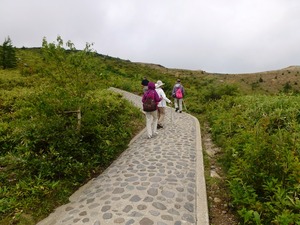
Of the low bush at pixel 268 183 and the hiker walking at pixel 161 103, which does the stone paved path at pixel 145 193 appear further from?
the hiker walking at pixel 161 103

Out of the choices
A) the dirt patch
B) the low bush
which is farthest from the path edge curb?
the low bush

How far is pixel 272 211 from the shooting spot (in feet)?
12.5

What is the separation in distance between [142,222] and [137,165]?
104 inches

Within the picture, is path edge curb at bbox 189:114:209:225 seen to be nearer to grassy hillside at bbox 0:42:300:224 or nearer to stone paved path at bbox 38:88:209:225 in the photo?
stone paved path at bbox 38:88:209:225

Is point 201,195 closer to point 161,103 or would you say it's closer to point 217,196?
point 217,196

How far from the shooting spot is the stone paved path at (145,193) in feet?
14.4

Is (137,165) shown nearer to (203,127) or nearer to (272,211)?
(272,211)

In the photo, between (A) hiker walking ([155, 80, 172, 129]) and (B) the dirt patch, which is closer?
(B) the dirt patch

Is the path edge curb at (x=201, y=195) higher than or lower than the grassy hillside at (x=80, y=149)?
lower

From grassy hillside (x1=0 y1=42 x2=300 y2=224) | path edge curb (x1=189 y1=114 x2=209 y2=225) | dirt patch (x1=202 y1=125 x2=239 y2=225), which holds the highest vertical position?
grassy hillside (x1=0 y1=42 x2=300 y2=224)

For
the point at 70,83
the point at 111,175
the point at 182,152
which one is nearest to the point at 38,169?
the point at 111,175

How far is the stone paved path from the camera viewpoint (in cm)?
438

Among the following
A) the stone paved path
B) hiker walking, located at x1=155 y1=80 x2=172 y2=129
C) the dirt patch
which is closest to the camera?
the stone paved path

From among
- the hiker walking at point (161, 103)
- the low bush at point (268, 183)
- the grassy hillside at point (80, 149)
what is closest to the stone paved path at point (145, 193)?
the grassy hillside at point (80, 149)
